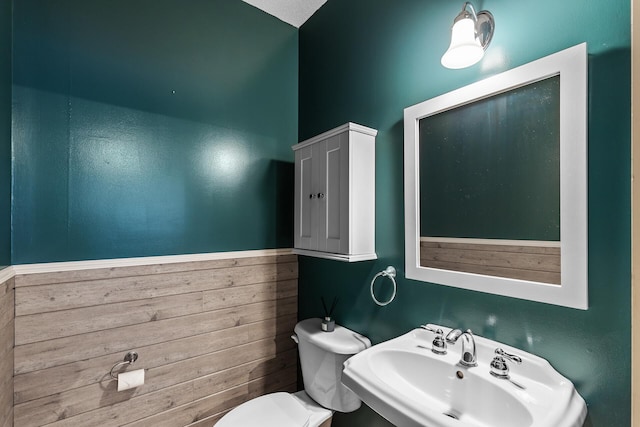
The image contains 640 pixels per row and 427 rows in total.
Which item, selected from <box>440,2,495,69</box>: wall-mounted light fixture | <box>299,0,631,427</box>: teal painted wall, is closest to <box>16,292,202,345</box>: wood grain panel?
<box>299,0,631,427</box>: teal painted wall

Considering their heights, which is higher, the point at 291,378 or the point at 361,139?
the point at 361,139

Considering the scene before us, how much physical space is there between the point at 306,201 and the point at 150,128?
87cm

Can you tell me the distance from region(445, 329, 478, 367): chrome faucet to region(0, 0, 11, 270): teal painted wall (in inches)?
63.7

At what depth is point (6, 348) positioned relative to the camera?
1.09 m

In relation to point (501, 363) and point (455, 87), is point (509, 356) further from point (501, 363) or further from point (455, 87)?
point (455, 87)

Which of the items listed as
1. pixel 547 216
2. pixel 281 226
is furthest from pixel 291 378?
pixel 547 216

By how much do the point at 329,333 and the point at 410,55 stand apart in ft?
4.52

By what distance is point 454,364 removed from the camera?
1.02 metres

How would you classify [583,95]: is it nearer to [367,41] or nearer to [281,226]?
[367,41]

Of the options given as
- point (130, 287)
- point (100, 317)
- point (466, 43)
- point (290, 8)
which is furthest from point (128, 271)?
point (290, 8)

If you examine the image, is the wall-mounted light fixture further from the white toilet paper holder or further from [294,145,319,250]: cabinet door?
the white toilet paper holder

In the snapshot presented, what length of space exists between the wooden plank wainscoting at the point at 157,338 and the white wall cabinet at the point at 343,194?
52 cm

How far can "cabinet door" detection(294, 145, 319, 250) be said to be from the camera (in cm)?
161

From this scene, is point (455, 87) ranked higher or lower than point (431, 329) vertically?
higher
